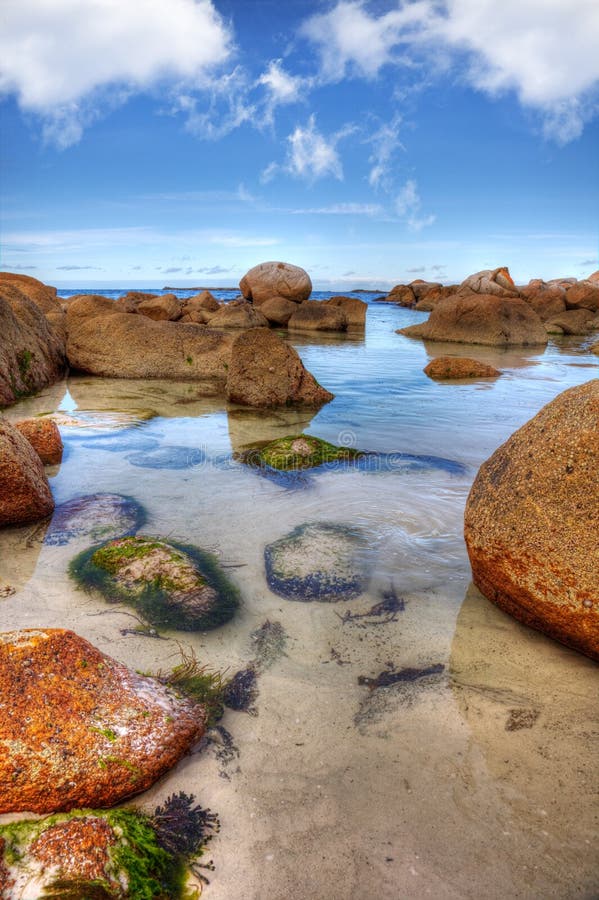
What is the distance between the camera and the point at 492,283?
32750 millimetres

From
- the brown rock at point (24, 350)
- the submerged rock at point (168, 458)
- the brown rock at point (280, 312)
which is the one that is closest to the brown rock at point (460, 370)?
the submerged rock at point (168, 458)

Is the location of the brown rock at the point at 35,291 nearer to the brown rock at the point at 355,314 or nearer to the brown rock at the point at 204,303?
the brown rock at the point at 204,303

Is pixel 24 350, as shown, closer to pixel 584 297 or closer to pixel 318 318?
pixel 318 318

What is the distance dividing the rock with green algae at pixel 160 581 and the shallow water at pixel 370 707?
105 millimetres

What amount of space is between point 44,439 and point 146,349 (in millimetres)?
5869

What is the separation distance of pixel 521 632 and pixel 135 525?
9.40 ft

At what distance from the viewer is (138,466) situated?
5695 millimetres

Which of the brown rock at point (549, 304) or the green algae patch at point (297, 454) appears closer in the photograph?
the green algae patch at point (297, 454)

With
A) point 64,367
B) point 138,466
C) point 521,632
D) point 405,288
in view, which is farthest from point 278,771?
point 405,288

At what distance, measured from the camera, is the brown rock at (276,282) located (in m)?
31.0

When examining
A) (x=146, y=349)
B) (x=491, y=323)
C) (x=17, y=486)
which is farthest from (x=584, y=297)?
(x=17, y=486)

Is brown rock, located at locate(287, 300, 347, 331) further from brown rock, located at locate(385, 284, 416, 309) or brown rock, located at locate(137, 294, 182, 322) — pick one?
brown rock, located at locate(385, 284, 416, 309)

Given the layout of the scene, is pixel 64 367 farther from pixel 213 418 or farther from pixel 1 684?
pixel 1 684

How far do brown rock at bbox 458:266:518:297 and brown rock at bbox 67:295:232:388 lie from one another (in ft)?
83.8
